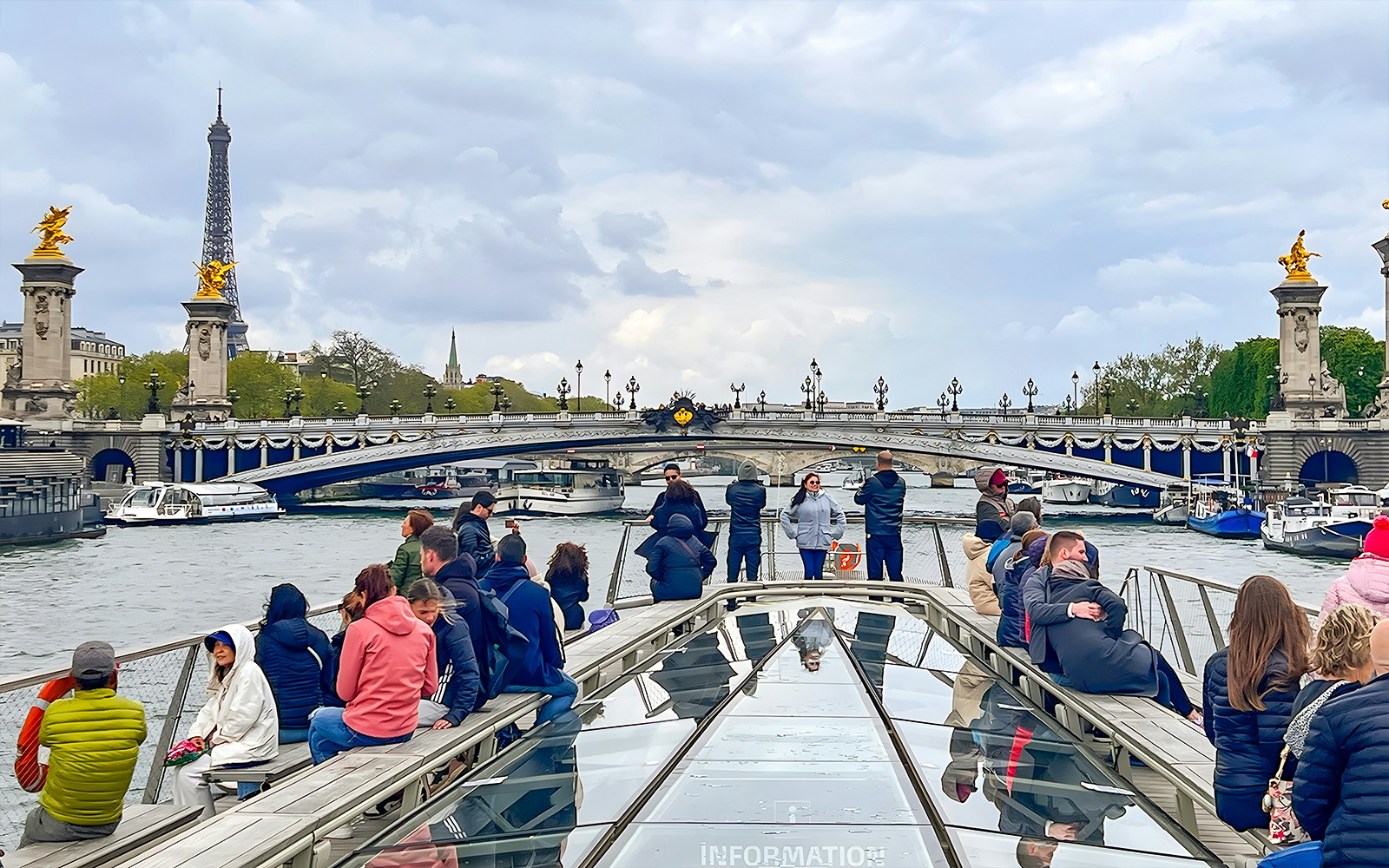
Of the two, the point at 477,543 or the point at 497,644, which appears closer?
the point at 497,644

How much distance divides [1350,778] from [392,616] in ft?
13.6

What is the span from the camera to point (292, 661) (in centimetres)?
699

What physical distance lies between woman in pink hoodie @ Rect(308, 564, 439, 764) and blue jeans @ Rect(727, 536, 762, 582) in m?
7.41

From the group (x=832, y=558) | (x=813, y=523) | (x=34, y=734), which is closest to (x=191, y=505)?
(x=832, y=558)

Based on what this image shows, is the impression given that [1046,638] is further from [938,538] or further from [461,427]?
[461,427]

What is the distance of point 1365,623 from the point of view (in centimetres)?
388

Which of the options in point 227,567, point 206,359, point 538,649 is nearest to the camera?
point 538,649

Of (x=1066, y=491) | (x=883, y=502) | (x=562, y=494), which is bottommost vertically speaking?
(x=1066, y=491)

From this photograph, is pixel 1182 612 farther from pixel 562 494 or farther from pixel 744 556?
pixel 562 494

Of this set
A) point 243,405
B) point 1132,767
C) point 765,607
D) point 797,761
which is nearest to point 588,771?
point 797,761

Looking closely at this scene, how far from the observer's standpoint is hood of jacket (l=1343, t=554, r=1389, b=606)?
651 cm

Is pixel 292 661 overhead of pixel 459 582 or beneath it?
beneath

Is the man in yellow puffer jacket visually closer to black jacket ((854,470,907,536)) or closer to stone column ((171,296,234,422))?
black jacket ((854,470,907,536))

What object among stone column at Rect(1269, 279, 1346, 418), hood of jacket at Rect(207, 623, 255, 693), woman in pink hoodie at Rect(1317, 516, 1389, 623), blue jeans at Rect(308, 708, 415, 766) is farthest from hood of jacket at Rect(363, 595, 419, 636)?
stone column at Rect(1269, 279, 1346, 418)
